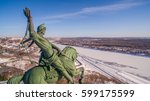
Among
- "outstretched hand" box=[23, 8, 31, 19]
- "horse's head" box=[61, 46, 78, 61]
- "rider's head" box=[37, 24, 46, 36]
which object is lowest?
"horse's head" box=[61, 46, 78, 61]

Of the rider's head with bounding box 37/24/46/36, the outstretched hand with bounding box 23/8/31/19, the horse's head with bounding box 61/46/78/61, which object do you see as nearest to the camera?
the outstretched hand with bounding box 23/8/31/19

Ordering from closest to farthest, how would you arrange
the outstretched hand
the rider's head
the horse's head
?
1. the outstretched hand
2. the rider's head
3. the horse's head

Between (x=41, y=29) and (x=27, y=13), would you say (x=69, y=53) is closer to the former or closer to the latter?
(x=41, y=29)

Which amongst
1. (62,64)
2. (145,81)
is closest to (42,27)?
(62,64)

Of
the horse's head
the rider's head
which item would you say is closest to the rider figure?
the rider's head

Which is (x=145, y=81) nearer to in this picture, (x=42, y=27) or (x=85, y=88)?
(x=85, y=88)

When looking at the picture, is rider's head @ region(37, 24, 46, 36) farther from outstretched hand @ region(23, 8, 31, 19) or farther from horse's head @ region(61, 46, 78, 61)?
horse's head @ region(61, 46, 78, 61)

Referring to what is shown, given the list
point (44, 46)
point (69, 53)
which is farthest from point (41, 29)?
point (69, 53)

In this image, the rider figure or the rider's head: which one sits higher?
the rider's head

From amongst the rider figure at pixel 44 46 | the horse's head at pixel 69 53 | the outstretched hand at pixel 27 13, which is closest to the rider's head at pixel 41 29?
the rider figure at pixel 44 46

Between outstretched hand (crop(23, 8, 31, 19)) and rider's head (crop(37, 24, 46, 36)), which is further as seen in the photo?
rider's head (crop(37, 24, 46, 36))

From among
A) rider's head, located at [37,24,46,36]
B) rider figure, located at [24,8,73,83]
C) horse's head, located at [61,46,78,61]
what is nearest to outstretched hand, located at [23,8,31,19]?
rider figure, located at [24,8,73,83]
